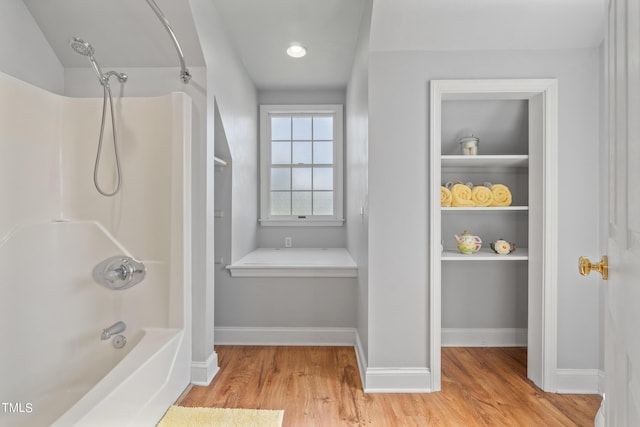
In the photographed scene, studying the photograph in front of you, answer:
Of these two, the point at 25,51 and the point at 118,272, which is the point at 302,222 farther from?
the point at 25,51

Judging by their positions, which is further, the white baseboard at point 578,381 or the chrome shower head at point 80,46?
the white baseboard at point 578,381

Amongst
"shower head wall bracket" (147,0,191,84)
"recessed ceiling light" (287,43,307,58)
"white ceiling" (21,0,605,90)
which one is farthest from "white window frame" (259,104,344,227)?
"shower head wall bracket" (147,0,191,84)

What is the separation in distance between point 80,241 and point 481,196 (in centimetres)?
238

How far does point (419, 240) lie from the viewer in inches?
79.8

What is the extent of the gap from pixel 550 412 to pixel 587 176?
52.5 inches

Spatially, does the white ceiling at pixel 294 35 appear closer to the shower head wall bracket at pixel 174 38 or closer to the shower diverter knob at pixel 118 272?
the shower head wall bracket at pixel 174 38

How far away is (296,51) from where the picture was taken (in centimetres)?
288

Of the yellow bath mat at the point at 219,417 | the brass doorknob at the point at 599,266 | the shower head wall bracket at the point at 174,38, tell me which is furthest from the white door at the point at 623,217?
the shower head wall bracket at the point at 174,38

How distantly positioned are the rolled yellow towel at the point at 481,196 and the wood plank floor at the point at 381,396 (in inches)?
44.0

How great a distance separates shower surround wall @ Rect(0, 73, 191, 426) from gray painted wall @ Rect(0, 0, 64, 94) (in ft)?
1.10

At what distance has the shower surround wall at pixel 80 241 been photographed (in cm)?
158

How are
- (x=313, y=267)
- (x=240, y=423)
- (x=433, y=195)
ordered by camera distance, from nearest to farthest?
(x=240, y=423), (x=433, y=195), (x=313, y=267)

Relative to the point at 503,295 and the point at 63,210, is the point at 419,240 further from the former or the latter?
the point at 63,210

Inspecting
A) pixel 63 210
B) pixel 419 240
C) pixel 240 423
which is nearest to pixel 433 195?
pixel 419 240
